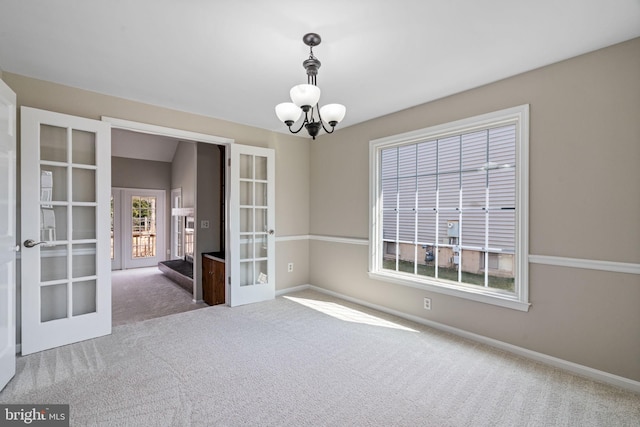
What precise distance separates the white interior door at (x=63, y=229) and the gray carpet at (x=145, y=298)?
2.74 ft

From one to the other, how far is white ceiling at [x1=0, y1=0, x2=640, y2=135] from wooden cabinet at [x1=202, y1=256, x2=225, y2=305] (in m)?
2.44

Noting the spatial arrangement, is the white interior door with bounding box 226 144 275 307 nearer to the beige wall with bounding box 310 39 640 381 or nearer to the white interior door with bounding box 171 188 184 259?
the beige wall with bounding box 310 39 640 381

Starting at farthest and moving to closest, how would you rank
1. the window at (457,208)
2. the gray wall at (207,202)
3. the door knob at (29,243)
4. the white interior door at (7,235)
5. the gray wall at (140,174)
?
1. the gray wall at (140,174)
2. the gray wall at (207,202)
3. the window at (457,208)
4. the door knob at (29,243)
5. the white interior door at (7,235)

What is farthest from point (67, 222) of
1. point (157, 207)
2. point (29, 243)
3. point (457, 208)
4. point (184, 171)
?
point (157, 207)

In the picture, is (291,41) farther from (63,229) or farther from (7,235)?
(63,229)

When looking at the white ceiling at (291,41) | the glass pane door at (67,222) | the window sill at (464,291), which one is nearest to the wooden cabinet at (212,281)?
the glass pane door at (67,222)

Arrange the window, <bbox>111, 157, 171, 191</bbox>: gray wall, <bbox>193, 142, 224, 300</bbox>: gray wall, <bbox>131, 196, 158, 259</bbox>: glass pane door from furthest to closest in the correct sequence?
<bbox>131, 196, 158, 259</bbox>: glass pane door < <bbox>111, 157, 171, 191</bbox>: gray wall < <bbox>193, 142, 224, 300</bbox>: gray wall < the window

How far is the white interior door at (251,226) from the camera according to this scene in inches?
162

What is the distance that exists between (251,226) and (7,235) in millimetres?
2480

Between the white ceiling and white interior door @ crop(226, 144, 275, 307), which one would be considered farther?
white interior door @ crop(226, 144, 275, 307)

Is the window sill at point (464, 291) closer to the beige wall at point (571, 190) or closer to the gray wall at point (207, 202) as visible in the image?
the beige wall at point (571, 190)

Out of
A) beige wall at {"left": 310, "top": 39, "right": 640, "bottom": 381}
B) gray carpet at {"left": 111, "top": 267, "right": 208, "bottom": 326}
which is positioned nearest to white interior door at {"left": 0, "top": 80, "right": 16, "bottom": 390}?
gray carpet at {"left": 111, "top": 267, "right": 208, "bottom": 326}

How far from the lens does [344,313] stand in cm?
385

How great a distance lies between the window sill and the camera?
2766mm
